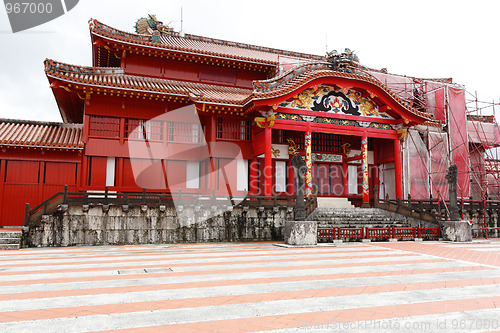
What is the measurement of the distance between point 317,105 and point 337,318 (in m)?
15.6

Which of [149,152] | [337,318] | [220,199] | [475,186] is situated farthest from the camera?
[475,186]

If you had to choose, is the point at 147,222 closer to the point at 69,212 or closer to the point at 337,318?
the point at 69,212

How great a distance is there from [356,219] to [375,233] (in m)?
1.98

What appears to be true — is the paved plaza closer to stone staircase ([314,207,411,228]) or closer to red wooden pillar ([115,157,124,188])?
stone staircase ([314,207,411,228])

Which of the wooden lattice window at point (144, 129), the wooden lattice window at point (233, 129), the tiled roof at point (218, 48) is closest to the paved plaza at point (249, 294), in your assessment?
the wooden lattice window at point (144, 129)

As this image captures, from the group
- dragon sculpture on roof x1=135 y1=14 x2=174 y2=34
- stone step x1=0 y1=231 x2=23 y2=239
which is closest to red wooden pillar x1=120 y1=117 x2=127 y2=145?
stone step x1=0 y1=231 x2=23 y2=239

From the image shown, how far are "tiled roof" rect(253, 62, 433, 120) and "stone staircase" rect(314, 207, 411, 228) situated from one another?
5927 millimetres

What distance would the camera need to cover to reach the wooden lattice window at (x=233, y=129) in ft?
62.4

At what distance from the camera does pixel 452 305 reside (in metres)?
5.16

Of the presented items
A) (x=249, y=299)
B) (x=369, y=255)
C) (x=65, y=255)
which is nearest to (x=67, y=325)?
(x=249, y=299)

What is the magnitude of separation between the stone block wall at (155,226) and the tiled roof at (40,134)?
3.95m

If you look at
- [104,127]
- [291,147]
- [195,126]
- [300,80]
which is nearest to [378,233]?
[291,147]

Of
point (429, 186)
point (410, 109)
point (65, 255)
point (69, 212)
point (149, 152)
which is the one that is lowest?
point (65, 255)

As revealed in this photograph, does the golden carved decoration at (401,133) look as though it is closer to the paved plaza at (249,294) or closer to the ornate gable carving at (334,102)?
the ornate gable carving at (334,102)
